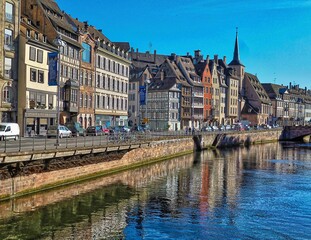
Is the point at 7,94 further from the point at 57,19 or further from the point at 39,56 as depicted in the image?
the point at 57,19

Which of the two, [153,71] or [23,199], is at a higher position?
[153,71]

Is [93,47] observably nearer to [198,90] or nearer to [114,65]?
[114,65]

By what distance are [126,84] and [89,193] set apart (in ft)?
165

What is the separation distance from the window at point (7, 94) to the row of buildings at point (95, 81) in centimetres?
10

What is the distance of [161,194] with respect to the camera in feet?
113

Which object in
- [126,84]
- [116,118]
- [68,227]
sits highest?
[126,84]

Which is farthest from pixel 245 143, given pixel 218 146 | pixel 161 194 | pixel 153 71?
pixel 161 194

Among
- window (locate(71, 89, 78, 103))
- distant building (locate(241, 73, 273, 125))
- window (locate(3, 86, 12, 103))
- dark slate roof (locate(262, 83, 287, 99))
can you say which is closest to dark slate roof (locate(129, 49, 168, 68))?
distant building (locate(241, 73, 273, 125))

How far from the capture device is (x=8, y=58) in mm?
46938

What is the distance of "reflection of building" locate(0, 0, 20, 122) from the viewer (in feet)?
148

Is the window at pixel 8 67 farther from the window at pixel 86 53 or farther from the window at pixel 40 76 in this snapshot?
the window at pixel 86 53

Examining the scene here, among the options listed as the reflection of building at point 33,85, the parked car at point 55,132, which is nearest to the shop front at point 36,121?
the reflection of building at point 33,85

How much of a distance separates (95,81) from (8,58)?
2259cm

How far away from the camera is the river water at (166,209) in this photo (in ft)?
78.4
